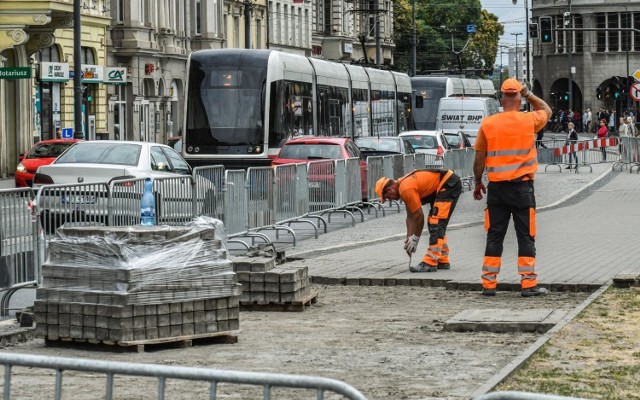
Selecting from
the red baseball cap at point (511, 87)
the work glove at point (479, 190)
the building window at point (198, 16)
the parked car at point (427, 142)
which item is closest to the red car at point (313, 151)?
the parked car at point (427, 142)

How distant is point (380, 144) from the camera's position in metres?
38.4

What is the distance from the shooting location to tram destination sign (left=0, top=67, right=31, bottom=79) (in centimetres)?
4284

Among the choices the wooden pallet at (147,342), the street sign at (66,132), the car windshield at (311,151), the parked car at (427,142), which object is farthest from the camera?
the street sign at (66,132)

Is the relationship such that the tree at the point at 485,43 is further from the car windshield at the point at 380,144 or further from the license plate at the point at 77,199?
the license plate at the point at 77,199

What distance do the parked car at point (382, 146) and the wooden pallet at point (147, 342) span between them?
2542 centimetres

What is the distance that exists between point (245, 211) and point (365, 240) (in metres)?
1.88

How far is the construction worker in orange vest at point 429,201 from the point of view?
17.0m

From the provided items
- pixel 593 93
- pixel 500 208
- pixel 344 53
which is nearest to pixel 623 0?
pixel 593 93

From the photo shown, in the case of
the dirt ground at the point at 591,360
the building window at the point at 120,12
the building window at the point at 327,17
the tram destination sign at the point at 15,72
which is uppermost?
the building window at the point at 327,17

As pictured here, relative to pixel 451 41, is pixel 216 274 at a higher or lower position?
lower

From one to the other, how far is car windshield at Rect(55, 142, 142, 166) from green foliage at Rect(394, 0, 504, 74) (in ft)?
377

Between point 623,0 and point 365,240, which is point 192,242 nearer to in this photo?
point 365,240

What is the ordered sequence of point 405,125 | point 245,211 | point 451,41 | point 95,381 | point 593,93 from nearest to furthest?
point 95,381 < point 245,211 < point 405,125 < point 593,93 < point 451,41

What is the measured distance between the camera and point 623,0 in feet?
400
